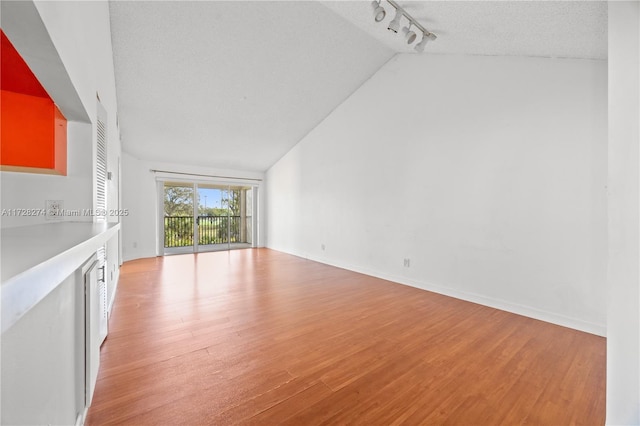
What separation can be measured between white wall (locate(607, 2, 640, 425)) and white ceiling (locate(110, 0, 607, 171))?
90cm

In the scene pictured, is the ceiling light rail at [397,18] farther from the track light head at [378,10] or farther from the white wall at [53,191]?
the white wall at [53,191]

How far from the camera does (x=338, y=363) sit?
202cm

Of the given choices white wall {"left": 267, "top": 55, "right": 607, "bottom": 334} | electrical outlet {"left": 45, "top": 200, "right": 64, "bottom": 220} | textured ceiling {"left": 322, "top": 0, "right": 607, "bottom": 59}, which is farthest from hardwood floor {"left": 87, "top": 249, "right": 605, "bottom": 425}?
textured ceiling {"left": 322, "top": 0, "right": 607, "bottom": 59}

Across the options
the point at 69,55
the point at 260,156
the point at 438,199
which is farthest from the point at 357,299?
the point at 260,156

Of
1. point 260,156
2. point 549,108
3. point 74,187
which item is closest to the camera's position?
point 74,187

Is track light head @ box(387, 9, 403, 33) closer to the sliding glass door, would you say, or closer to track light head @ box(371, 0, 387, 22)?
track light head @ box(371, 0, 387, 22)

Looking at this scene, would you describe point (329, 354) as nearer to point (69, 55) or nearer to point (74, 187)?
point (74, 187)

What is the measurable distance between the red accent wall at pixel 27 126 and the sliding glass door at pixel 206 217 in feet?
18.3

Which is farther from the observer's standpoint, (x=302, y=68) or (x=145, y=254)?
(x=145, y=254)

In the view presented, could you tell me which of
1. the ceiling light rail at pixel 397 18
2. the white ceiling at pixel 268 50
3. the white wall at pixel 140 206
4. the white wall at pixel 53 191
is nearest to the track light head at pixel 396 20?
the ceiling light rail at pixel 397 18

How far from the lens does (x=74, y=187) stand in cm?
160

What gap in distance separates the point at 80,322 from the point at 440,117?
4.17 metres

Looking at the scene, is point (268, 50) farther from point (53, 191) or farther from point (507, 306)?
point (507, 306)

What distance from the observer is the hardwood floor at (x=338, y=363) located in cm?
156
